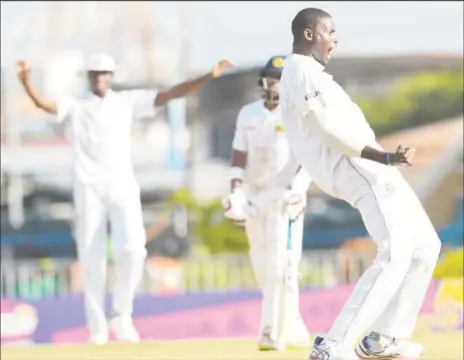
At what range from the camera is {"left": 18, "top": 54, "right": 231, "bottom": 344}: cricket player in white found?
9602mm

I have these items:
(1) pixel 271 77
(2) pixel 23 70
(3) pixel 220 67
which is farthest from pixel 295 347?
(2) pixel 23 70

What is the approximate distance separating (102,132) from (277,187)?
1.51 m

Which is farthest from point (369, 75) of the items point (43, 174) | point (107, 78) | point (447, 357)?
point (447, 357)

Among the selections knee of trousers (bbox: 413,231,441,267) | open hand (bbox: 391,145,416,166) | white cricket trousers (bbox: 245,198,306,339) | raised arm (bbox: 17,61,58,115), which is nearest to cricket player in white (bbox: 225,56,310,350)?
white cricket trousers (bbox: 245,198,306,339)

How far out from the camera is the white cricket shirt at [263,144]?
8.80 meters

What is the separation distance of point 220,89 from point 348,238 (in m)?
4.35

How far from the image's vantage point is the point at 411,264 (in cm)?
617

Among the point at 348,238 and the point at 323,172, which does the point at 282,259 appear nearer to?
the point at 323,172

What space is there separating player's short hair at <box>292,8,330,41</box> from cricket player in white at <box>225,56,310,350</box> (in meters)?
2.18

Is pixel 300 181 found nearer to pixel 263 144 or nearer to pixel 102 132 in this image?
pixel 263 144

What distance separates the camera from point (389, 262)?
6.04m

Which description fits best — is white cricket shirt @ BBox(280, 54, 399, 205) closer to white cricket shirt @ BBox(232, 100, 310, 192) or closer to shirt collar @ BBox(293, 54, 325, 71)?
shirt collar @ BBox(293, 54, 325, 71)

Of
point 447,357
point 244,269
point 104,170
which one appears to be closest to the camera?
point 447,357

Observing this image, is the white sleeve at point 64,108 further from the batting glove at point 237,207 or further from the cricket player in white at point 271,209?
the batting glove at point 237,207
